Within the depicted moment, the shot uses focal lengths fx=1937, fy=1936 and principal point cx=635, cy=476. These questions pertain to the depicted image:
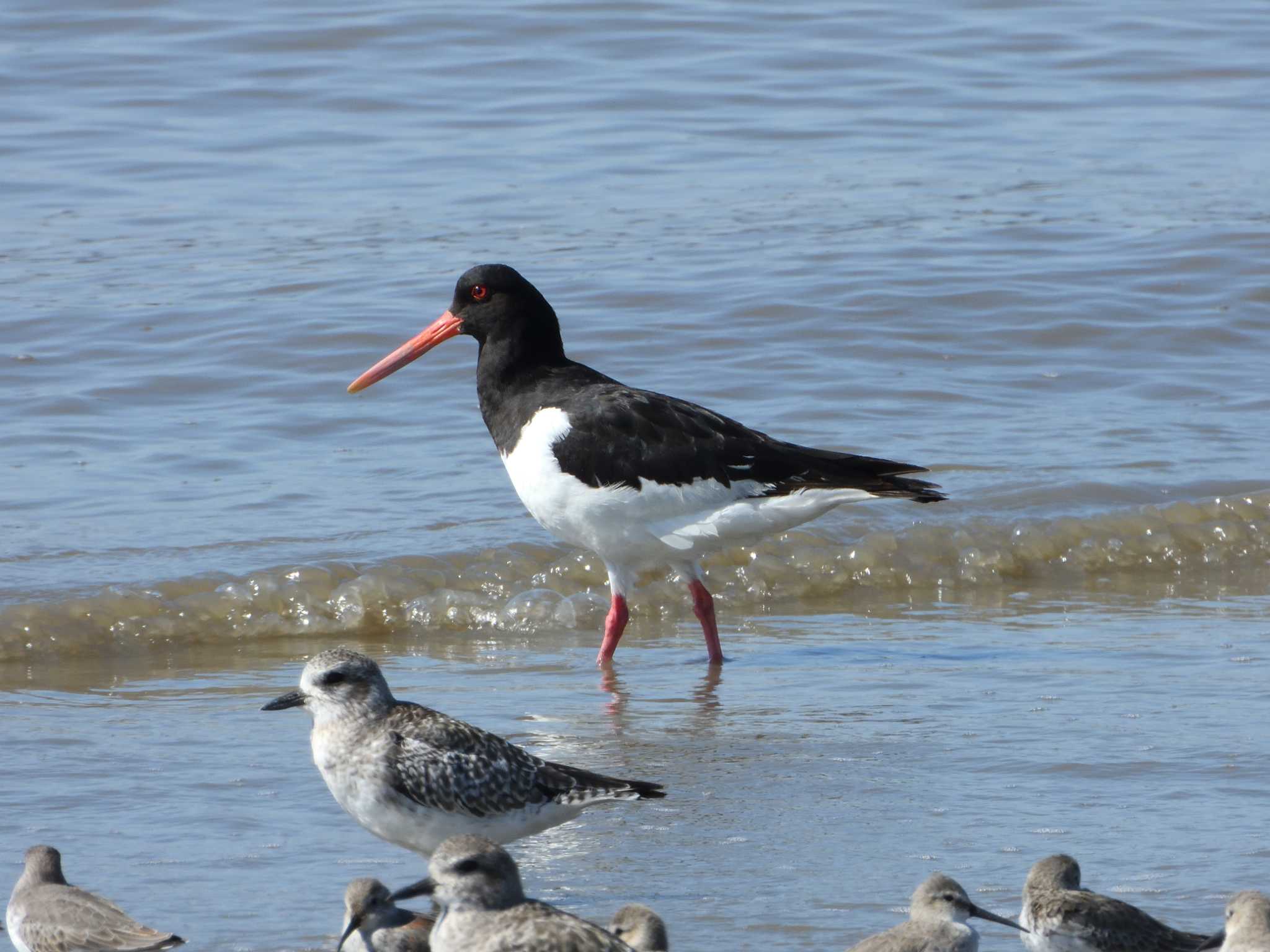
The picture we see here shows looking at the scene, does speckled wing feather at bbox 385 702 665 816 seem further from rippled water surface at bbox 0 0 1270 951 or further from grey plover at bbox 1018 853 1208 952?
grey plover at bbox 1018 853 1208 952

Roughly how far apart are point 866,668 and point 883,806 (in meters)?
1.79

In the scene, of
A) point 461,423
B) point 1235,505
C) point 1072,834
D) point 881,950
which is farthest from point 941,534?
point 881,950

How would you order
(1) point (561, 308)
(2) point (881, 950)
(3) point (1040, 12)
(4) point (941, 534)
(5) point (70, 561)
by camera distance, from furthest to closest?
(3) point (1040, 12)
(1) point (561, 308)
(4) point (941, 534)
(5) point (70, 561)
(2) point (881, 950)

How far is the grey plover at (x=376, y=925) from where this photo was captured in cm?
443

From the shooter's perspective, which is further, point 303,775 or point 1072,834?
point 303,775

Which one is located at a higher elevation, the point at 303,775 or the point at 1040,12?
the point at 1040,12

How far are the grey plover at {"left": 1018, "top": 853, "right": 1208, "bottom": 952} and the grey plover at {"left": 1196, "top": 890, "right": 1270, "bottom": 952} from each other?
9.5 inches

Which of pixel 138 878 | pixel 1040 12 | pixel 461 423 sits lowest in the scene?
pixel 138 878

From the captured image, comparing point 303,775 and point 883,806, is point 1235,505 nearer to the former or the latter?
point 883,806

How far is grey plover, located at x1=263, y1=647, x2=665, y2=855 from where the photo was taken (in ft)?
16.9

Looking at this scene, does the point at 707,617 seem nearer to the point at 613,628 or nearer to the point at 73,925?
the point at 613,628

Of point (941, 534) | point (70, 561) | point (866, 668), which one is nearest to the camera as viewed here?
point (866, 668)

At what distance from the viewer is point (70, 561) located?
346 inches

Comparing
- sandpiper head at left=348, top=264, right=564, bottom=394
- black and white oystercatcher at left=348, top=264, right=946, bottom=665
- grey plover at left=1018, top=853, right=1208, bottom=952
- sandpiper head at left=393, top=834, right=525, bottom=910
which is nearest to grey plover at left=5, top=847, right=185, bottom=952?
sandpiper head at left=393, top=834, right=525, bottom=910
